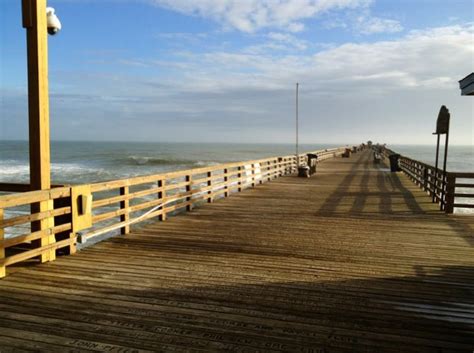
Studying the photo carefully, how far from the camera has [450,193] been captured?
9.59m

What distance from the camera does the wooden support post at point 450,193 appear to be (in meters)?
9.51

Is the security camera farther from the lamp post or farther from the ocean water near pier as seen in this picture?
the ocean water near pier

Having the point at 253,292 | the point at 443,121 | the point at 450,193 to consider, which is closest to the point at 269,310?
the point at 253,292

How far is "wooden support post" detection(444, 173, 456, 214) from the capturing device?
A: 9.51m

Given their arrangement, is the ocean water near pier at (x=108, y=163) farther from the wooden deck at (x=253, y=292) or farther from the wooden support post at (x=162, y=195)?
the wooden deck at (x=253, y=292)

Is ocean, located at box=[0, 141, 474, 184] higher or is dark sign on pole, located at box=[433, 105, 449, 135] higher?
dark sign on pole, located at box=[433, 105, 449, 135]

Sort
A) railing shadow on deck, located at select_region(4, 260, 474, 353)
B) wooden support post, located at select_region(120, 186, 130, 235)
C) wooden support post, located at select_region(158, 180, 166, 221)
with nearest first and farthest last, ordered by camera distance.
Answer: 1. railing shadow on deck, located at select_region(4, 260, 474, 353)
2. wooden support post, located at select_region(120, 186, 130, 235)
3. wooden support post, located at select_region(158, 180, 166, 221)

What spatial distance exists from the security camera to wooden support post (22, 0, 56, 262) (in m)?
0.24

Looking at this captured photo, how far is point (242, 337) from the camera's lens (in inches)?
128

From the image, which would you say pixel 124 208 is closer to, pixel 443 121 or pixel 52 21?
pixel 52 21

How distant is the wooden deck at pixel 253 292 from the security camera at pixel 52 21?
125 inches

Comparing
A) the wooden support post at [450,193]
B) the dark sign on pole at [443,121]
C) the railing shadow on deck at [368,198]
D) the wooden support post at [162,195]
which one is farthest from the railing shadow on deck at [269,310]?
the dark sign on pole at [443,121]

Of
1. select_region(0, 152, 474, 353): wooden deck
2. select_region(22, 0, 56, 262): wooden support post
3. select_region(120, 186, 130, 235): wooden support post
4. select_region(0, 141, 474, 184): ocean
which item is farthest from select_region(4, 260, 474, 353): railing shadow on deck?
select_region(0, 141, 474, 184): ocean

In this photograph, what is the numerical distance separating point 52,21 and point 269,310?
4726mm
